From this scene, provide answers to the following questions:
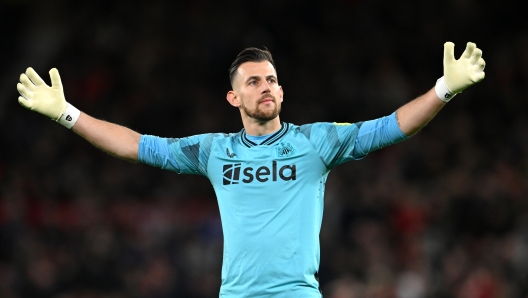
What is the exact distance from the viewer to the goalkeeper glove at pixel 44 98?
18.2 ft

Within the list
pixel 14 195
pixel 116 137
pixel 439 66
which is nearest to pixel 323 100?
pixel 439 66

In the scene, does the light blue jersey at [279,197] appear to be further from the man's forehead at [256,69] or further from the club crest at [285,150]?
the man's forehead at [256,69]

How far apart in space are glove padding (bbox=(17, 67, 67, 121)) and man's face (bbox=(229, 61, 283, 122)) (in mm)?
1147

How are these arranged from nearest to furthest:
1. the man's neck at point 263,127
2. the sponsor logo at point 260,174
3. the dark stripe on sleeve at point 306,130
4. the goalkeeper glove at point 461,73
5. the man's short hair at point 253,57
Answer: the goalkeeper glove at point 461,73 → the sponsor logo at point 260,174 → the dark stripe on sleeve at point 306,130 → the man's neck at point 263,127 → the man's short hair at point 253,57

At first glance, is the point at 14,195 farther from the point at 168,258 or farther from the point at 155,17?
the point at 155,17

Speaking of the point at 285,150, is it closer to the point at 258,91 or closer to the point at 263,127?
the point at 263,127

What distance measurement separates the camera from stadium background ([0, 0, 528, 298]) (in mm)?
10805

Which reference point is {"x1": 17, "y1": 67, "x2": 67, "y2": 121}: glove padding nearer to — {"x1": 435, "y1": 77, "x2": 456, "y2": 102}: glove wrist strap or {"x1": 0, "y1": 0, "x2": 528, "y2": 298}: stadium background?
{"x1": 435, "y1": 77, "x2": 456, "y2": 102}: glove wrist strap

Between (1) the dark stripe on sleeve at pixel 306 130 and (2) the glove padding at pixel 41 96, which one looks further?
(2) the glove padding at pixel 41 96

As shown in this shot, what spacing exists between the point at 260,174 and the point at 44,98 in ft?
4.85

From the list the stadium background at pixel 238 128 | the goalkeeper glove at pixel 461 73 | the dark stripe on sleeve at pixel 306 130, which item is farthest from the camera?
the stadium background at pixel 238 128

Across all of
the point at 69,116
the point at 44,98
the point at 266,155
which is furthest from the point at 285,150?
the point at 44,98

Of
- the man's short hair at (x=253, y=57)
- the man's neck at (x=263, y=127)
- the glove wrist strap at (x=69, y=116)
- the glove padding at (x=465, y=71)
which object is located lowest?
the man's neck at (x=263, y=127)

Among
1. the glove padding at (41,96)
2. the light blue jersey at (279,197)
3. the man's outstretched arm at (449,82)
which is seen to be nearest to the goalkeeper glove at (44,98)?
the glove padding at (41,96)
